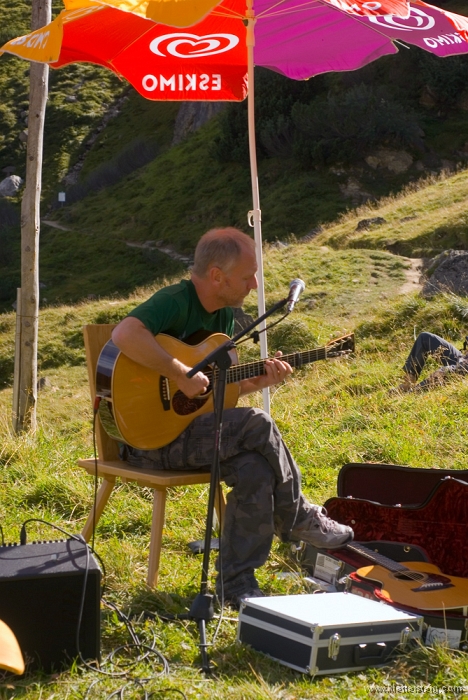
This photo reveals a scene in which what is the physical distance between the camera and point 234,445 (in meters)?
3.66

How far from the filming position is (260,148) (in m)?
37.9

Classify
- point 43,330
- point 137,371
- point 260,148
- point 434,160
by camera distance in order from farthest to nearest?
point 260,148
point 434,160
point 43,330
point 137,371

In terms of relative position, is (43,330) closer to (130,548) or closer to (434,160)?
(130,548)

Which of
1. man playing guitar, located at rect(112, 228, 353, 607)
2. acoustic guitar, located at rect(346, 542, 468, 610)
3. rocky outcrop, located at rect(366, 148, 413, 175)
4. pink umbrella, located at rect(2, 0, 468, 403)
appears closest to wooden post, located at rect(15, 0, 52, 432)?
pink umbrella, located at rect(2, 0, 468, 403)

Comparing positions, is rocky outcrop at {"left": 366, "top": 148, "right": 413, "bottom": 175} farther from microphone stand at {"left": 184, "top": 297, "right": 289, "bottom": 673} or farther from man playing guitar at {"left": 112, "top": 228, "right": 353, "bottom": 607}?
microphone stand at {"left": 184, "top": 297, "right": 289, "bottom": 673}

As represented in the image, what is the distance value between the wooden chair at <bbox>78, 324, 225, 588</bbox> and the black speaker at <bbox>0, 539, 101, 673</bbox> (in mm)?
739

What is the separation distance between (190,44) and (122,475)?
9.78 ft

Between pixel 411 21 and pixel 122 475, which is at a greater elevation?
pixel 411 21

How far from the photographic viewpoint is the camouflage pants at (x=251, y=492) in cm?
364

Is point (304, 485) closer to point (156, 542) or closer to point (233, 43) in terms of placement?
point (156, 542)

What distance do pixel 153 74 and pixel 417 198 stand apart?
55.1ft

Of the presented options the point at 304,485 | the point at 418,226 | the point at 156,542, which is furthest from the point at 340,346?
the point at 418,226

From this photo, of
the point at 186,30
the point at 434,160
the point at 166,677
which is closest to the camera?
the point at 166,677

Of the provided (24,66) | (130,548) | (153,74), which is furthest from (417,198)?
(24,66)
